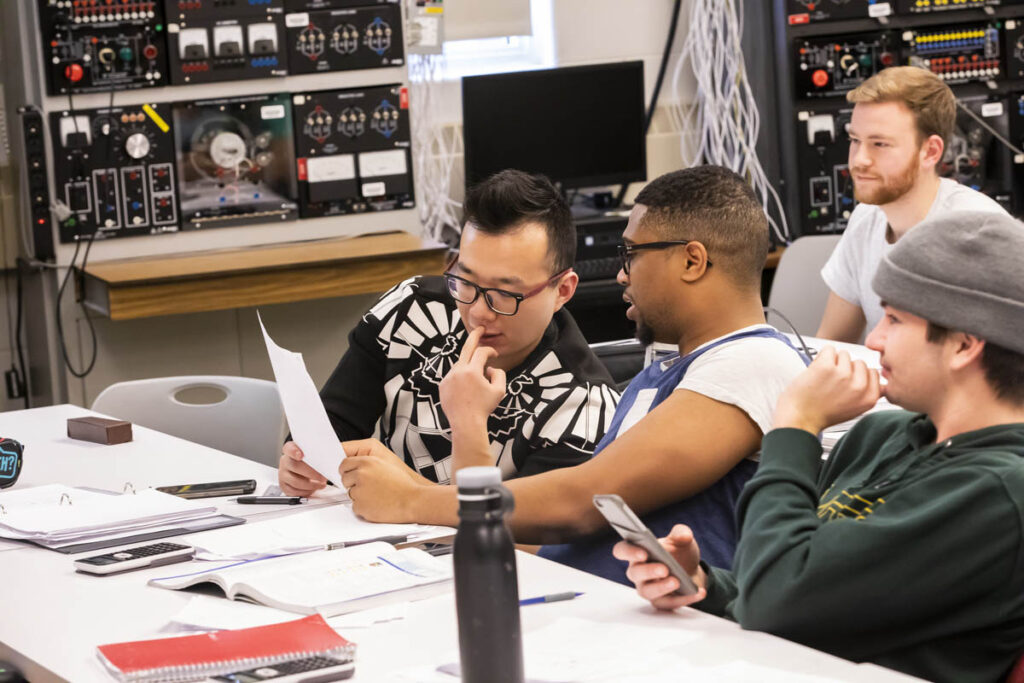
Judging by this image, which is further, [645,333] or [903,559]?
[645,333]

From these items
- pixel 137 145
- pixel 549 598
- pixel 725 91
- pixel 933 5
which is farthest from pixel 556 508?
pixel 933 5

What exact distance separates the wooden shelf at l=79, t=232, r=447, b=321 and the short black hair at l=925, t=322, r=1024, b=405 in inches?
122

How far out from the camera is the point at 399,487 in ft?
6.77

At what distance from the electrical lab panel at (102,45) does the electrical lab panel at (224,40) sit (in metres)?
0.06

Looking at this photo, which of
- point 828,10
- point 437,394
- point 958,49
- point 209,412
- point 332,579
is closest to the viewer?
point 332,579

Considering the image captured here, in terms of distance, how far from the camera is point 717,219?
6.73 feet

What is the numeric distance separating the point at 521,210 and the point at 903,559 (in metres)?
1.05

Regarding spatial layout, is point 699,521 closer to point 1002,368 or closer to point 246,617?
point 1002,368

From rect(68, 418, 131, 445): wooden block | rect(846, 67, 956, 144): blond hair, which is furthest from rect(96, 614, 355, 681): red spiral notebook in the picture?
rect(846, 67, 956, 144): blond hair

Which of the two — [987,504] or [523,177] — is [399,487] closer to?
[523,177]

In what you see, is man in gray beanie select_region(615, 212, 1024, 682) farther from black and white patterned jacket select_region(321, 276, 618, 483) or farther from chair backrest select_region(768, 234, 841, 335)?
chair backrest select_region(768, 234, 841, 335)

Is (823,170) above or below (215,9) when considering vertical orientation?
below


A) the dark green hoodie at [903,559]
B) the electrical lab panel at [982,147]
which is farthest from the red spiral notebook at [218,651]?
the electrical lab panel at [982,147]

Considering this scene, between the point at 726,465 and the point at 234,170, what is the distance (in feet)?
10.9
